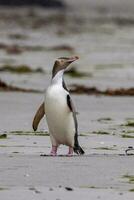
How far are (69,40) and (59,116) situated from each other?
1158 inches

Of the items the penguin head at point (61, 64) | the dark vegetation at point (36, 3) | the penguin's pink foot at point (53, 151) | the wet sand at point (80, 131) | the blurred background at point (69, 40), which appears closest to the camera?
the wet sand at point (80, 131)

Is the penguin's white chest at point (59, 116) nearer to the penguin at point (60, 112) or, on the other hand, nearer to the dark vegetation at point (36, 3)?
the penguin at point (60, 112)

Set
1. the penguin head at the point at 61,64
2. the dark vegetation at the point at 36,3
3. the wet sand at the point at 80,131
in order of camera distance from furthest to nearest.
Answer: the dark vegetation at the point at 36,3
the penguin head at the point at 61,64
the wet sand at the point at 80,131

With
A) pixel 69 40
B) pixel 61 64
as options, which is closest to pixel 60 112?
pixel 61 64

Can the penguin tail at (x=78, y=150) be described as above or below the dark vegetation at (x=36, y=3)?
above

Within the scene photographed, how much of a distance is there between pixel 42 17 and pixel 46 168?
4491 cm

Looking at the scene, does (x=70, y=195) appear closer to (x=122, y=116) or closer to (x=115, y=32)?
(x=122, y=116)

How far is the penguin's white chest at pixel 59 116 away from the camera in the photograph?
9906mm

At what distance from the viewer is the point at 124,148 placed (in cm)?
1061

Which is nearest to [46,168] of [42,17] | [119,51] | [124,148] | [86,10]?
[124,148]

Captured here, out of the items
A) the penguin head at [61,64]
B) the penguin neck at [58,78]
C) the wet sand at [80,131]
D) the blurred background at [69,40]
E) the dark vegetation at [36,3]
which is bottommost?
the dark vegetation at [36,3]

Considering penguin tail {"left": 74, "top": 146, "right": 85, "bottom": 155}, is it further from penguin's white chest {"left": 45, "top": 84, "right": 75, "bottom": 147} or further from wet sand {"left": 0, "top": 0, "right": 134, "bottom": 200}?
wet sand {"left": 0, "top": 0, "right": 134, "bottom": 200}

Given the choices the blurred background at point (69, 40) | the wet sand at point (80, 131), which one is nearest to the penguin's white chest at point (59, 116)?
the wet sand at point (80, 131)

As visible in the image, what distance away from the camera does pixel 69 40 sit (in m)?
39.3
